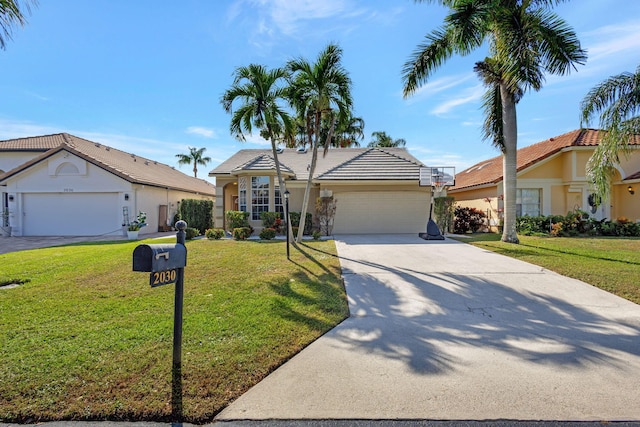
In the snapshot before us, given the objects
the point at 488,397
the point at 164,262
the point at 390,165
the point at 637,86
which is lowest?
the point at 488,397

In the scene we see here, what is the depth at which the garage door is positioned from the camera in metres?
16.3

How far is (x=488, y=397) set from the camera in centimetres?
293

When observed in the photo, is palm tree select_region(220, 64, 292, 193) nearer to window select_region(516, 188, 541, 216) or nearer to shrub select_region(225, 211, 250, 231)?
shrub select_region(225, 211, 250, 231)

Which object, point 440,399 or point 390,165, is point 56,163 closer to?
point 390,165

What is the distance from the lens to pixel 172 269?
3.04 meters

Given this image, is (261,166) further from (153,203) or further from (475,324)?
(475,324)

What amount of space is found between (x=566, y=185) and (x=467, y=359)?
18.6 metres

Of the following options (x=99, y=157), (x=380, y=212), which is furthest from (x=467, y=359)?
(x=99, y=157)

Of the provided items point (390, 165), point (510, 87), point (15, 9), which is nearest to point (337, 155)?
point (390, 165)

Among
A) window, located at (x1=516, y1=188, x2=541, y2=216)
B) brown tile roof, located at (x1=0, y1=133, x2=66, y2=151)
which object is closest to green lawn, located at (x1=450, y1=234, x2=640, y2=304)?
window, located at (x1=516, y1=188, x2=541, y2=216)

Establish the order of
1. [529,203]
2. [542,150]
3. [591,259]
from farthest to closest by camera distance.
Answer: [542,150]
[529,203]
[591,259]

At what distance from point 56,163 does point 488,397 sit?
21.7 metres

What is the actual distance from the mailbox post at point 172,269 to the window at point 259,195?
12593 millimetres

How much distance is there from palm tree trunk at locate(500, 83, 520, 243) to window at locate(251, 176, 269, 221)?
10.5 meters
